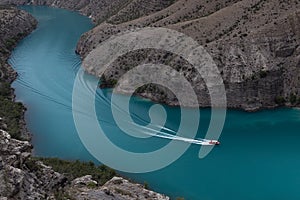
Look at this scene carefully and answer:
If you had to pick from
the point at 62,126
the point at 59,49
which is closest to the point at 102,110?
the point at 62,126

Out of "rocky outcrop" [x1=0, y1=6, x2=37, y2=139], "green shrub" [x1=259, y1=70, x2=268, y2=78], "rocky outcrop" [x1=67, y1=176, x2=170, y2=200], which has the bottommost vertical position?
"rocky outcrop" [x1=0, y1=6, x2=37, y2=139]

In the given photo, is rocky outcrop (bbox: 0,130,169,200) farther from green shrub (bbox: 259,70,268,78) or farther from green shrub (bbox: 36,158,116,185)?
green shrub (bbox: 259,70,268,78)

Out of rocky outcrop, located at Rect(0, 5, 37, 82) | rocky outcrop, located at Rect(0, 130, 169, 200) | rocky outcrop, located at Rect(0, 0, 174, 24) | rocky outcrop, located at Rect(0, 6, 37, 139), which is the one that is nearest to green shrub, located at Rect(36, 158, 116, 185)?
rocky outcrop, located at Rect(0, 130, 169, 200)

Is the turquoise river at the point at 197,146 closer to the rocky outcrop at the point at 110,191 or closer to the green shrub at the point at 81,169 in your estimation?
the green shrub at the point at 81,169

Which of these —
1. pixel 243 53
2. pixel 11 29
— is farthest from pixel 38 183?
pixel 11 29

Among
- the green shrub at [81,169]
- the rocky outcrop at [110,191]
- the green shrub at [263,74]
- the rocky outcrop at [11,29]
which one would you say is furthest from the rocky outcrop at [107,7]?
the rocky outcrop at [110,191]

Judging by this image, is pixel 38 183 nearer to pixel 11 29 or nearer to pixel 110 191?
pixel 110 191
